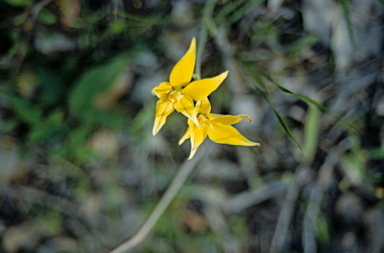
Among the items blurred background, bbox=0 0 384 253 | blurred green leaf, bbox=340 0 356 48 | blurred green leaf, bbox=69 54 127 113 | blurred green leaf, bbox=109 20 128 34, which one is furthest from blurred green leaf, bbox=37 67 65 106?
blurred green leaf, bbox=340 0 356 48

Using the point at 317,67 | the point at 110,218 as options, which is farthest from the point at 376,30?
the point at 110,218

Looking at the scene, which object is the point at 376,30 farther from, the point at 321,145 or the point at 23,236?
the point at 23,236

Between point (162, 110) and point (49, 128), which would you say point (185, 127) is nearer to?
point (162, 110)

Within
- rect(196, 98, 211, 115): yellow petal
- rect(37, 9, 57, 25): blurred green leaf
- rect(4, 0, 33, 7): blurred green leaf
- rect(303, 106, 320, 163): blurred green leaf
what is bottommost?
rect(303, 106, 320, 163): blurred green leaf

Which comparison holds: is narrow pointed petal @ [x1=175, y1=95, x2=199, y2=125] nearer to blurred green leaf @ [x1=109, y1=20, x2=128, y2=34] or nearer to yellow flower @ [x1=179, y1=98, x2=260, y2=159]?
yellow flower @ [x1=179, y1=98, x2=260, y2=159]

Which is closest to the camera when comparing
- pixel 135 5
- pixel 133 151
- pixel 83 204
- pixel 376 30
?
pixel 376 30

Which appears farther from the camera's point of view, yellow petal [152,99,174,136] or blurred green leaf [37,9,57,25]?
blurred green leaf [37,9,57,25]

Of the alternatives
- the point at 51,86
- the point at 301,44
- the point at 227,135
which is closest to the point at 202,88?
the point at 227,135
